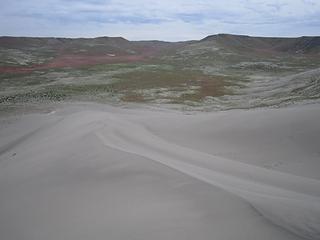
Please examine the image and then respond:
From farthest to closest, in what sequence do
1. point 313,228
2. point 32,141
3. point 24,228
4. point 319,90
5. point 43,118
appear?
point 319,90
point 43,118
point 32,141
point 24,228
point 313,228

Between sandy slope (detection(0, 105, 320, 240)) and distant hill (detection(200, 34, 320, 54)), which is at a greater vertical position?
distant hill (detection(200, 34, 320, 54))

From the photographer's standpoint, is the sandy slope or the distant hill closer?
Answer: the sandy slope

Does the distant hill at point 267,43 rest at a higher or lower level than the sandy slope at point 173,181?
higher

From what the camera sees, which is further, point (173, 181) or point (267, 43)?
point (267, 43)

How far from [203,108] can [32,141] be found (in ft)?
51.3

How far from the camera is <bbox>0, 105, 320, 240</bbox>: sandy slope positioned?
5957 mm

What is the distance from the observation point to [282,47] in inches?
4830

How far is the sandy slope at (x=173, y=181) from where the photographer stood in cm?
596

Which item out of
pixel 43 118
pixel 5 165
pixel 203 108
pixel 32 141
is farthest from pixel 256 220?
pixel 203 108

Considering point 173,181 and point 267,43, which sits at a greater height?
point 267,43

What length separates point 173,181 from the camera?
785 centimetres

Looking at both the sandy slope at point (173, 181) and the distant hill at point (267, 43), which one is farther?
the distant hill at point (267, 43)

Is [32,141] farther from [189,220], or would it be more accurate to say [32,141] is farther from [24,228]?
[189,220]

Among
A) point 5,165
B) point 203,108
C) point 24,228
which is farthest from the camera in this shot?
point 203,108
